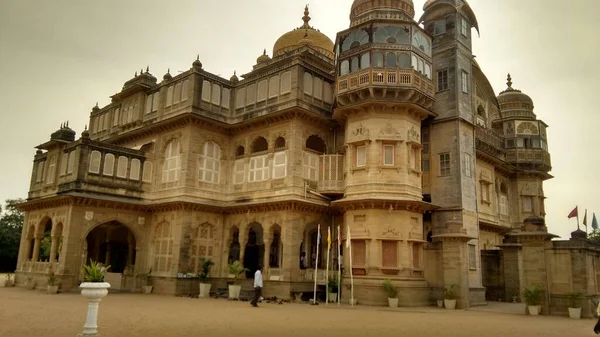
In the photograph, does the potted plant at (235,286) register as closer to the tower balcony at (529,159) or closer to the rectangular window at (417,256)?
the rectangular window at (417,256)

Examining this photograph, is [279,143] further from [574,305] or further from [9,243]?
[9,243]

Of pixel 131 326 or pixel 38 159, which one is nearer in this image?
pixel 131 326

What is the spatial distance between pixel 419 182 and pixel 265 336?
14.6 meters

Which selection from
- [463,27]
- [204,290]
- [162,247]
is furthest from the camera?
[463,27]

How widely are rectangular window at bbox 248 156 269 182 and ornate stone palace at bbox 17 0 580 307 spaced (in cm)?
9

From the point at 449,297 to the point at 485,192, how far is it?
32.8 feet

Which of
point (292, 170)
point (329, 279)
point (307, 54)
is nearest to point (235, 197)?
point (292, 170)

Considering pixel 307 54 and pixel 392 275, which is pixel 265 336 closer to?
pixel 392 275

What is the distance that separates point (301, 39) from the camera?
33188 millimetres

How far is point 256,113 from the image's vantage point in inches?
1034

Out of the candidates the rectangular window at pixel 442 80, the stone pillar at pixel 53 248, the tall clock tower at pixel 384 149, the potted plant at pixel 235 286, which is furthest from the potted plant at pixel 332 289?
the stone pillar at pixel 53 248

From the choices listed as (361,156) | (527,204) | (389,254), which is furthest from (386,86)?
(527,204)

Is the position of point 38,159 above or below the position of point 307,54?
below

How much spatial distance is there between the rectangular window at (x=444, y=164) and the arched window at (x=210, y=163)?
39.9 ft
